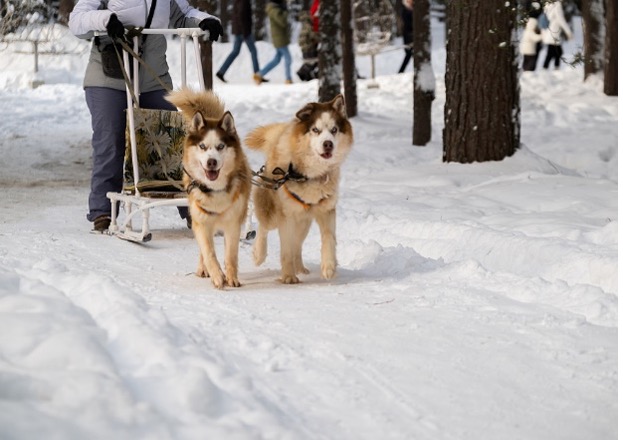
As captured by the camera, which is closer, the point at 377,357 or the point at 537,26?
the point at 377,357

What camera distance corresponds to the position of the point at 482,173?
9.76m

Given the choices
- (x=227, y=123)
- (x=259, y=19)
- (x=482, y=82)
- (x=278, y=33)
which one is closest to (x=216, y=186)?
(x=227, y=123)

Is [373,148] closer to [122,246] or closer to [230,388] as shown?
[122,246]

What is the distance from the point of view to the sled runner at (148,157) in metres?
7.12

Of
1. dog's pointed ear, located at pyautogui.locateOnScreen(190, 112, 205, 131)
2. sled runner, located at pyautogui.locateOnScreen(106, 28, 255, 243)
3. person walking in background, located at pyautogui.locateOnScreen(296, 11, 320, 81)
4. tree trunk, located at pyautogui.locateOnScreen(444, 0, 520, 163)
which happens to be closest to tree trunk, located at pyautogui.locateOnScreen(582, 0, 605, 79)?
person walking in background, located at pyautogui.locateOnScreen(296, 11, 320, 81)

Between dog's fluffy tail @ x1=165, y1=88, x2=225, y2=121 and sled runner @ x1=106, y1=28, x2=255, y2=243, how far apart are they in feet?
2.65

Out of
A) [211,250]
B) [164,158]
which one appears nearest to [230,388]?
[211,250]

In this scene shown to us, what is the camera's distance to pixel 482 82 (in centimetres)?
989

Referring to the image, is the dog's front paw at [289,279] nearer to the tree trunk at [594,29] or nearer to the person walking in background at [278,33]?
the tree trunk at [594,29]

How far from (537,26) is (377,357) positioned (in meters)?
21.1

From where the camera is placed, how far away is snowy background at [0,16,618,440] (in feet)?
10.6

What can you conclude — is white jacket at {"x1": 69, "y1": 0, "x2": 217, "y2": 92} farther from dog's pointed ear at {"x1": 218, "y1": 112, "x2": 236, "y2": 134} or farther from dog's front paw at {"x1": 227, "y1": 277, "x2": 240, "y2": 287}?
dog's front paw at {"x1": 227, "y1": 277, "x2": 240, "y2": 287}

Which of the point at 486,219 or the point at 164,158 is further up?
the point at 164,158

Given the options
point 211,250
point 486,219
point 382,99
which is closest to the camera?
point 211,250
